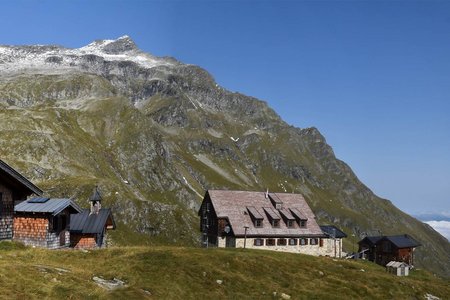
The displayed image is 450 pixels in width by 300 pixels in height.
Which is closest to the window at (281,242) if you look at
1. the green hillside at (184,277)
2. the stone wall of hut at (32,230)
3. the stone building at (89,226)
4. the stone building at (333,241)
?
the stone building at (333,241)

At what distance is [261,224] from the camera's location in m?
78.5

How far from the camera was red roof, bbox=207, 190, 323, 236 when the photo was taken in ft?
254

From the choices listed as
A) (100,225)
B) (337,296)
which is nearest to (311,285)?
(337,296)

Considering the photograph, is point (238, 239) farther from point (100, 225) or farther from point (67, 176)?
point (67, 176)

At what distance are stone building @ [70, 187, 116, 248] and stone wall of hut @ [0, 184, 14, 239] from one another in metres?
19.1

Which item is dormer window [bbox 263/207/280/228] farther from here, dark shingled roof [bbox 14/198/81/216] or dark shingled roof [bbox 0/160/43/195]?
dark shingled roof [bbox 0/160/43/195]

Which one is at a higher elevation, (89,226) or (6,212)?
(6,212)

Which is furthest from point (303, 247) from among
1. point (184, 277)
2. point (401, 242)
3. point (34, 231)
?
point (34, 231)

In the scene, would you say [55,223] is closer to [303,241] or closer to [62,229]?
[62,229]

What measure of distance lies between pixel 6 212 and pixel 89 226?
21.2 metres

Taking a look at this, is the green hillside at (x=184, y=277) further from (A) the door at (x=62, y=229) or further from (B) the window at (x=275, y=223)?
(B) the window at (x=275, y=223)

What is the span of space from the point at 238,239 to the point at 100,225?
26238mm

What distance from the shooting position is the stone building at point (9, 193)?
35406mm

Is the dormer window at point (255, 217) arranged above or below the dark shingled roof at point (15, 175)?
below
